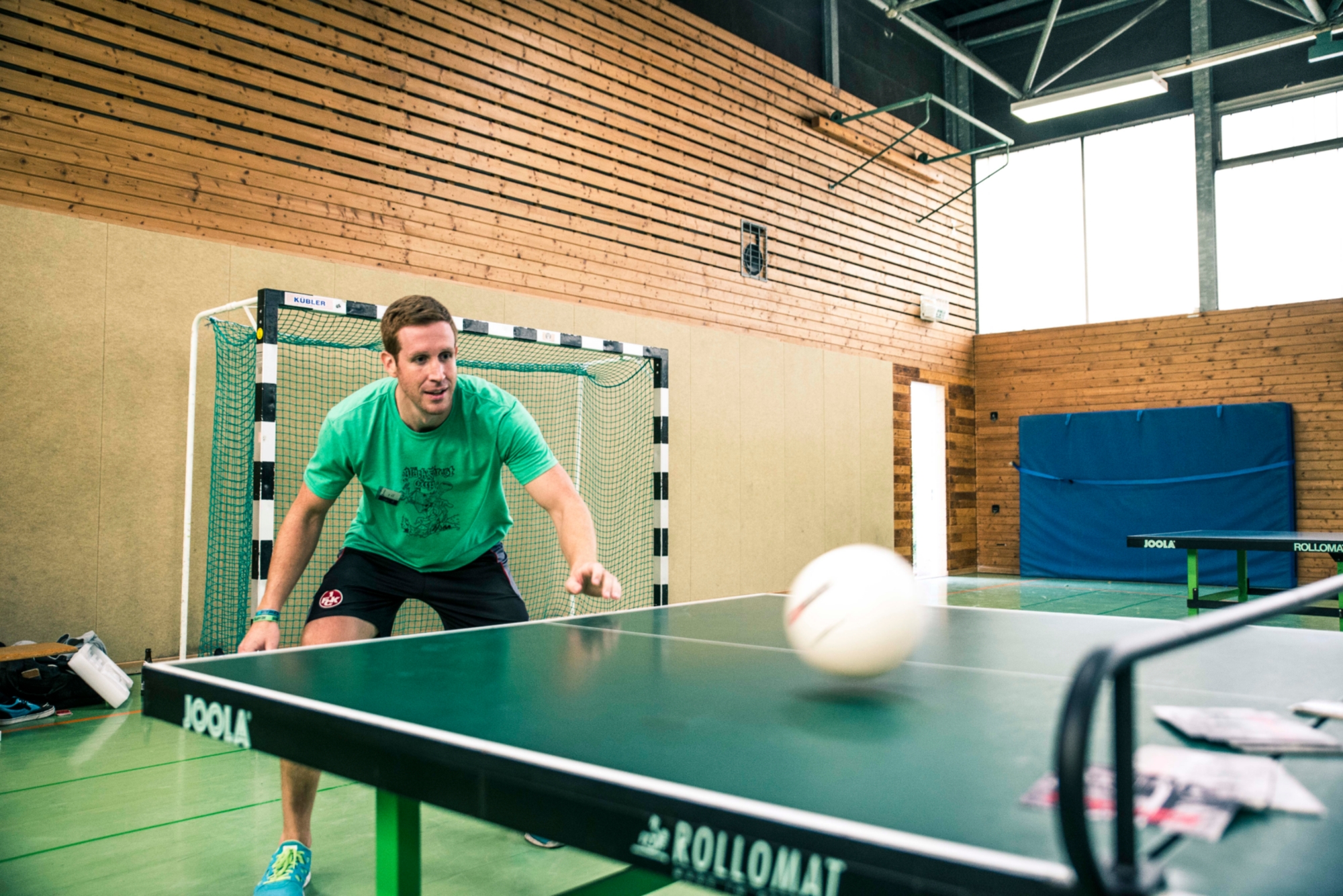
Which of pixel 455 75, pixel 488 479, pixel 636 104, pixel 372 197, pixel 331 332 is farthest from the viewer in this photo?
pixel 636 104

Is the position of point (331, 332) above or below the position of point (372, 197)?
below

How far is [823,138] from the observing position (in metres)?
11.5

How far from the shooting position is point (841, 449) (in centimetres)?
1147

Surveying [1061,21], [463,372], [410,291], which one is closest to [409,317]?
[463,372]

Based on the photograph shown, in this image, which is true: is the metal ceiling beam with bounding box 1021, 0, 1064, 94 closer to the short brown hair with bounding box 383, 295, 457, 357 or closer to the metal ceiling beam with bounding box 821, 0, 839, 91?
the metal ceiling beam with bounding box 821, 0, 839, 91

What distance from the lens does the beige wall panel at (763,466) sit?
32.9ft

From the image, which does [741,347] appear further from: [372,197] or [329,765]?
[329,765]

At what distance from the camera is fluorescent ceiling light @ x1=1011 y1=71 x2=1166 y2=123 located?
30.2 feet

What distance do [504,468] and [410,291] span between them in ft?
5.36

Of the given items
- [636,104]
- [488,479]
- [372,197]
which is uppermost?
[636,104]

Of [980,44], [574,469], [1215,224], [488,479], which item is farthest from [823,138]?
[488,479]

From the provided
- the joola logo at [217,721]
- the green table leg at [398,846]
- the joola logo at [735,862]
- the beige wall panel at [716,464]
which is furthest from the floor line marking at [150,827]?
the beige wall panel at [716,464]

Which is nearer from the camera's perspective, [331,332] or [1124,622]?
[1124,622]

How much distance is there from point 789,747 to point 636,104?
8.81 m
